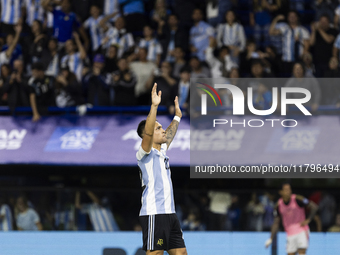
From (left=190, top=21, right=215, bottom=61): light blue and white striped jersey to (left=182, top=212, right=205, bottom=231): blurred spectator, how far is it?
3899mm

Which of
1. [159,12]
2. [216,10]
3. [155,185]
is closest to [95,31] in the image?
[159,12]

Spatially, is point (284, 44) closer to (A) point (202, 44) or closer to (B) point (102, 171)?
(A) point (202, 44)

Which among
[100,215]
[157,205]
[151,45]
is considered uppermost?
[151,45]

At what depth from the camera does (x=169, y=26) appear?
11406mm

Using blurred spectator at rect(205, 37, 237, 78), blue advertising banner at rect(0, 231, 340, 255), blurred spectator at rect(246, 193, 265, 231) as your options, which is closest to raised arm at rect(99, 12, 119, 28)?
blurred spectator at rect(205, 37, 237, 78)

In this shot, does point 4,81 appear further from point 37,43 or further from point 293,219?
point 293,219

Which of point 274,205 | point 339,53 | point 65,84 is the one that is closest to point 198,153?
point 274,205

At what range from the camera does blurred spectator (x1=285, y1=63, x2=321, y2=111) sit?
940 cm

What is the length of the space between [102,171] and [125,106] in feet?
5.41

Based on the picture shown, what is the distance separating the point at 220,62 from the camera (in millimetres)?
10547

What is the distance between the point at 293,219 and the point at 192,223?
1.58 meters

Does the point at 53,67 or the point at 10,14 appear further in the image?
the point at 10,14

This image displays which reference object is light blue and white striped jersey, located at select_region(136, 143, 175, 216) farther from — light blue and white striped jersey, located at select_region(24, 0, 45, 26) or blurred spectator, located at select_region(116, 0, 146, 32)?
light blue and white striped jersey, located at select_region(24, 0, 45, 26)

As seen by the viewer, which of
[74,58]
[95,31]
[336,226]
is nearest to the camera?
[336,226]
